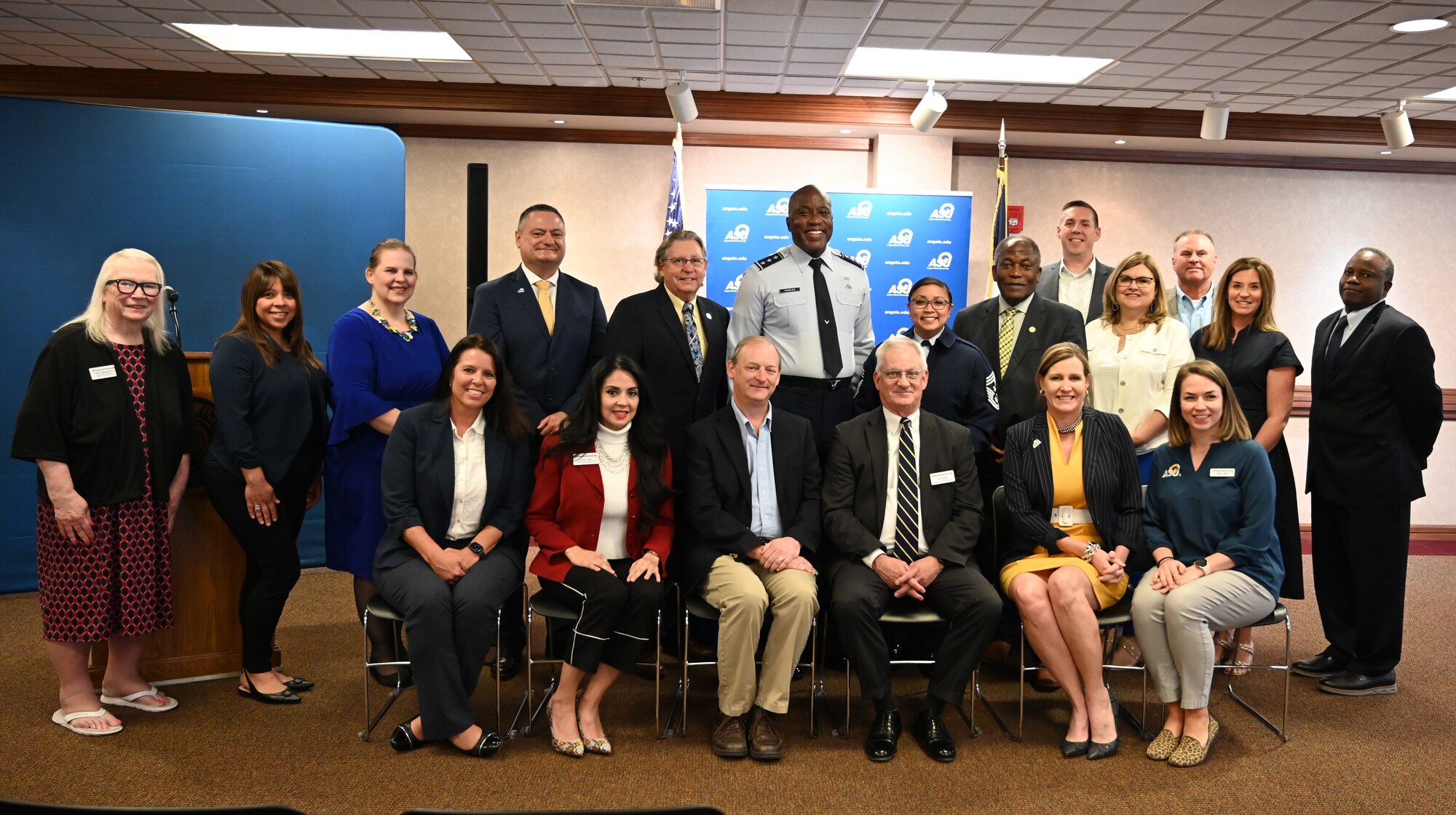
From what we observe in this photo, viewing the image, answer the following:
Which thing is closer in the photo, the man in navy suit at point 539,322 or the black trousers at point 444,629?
the black trousers at point 444,629

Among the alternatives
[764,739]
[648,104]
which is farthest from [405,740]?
[648,104]

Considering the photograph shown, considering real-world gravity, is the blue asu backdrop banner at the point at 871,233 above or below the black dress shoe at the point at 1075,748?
above

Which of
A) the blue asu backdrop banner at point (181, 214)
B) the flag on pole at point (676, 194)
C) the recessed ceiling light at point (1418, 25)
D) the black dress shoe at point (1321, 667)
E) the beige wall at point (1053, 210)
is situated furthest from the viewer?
the beige wall at point (1053, 210)

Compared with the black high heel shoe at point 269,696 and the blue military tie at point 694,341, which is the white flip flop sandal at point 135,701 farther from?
the blue military tie at point 694,341

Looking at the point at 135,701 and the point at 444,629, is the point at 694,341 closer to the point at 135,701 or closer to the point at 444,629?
the point at 444,629

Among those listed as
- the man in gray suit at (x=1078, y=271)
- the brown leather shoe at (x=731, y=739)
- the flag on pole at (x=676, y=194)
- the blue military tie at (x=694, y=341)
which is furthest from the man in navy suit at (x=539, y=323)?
the flag on pole at (x=676, y=194)

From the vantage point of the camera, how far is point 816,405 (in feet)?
12.8

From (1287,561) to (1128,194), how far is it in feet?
14.5

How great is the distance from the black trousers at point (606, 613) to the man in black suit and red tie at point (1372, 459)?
112 inches

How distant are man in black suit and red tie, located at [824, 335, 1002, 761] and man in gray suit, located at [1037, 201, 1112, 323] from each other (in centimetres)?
157

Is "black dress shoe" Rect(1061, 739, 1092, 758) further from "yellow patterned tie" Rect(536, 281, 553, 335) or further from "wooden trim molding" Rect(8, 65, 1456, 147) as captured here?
"wooden trim molding" Rect(8, 65, 1456, 147)

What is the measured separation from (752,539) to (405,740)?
1.31 meters

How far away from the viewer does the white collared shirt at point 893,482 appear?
343 cm

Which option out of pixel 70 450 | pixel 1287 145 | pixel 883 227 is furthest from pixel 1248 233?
pixel 70 450
